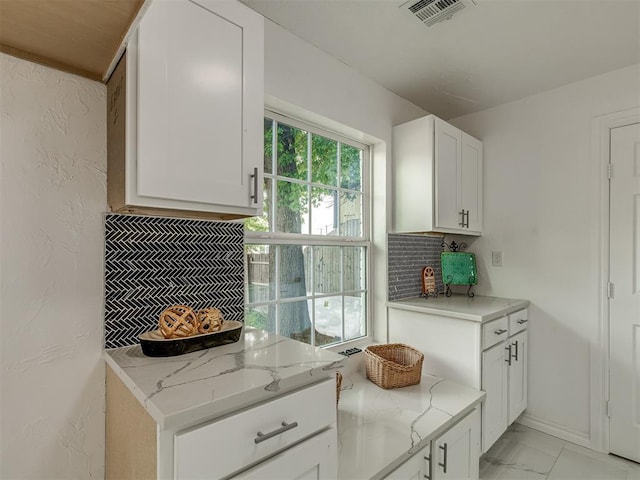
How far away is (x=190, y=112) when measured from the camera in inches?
44.0

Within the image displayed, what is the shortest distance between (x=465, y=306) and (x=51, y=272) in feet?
6.97

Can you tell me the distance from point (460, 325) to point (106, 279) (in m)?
1.79

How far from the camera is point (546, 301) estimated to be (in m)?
2.48

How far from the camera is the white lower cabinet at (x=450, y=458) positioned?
1.35m

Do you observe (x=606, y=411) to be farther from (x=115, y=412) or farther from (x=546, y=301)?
(x=115, y=412)

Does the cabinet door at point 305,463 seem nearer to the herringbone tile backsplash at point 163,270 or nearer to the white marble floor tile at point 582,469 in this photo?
the herringbone tile backsplash at point 163,270

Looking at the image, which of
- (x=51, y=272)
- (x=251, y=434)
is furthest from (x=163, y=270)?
(x=251, y=434)

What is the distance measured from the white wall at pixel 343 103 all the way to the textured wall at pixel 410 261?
0.08 meters

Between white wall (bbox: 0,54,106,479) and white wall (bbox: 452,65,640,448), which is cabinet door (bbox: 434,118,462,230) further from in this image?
white wall (bbox: 0,54,106,479)

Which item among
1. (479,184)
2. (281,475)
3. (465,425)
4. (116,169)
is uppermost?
(479,184)

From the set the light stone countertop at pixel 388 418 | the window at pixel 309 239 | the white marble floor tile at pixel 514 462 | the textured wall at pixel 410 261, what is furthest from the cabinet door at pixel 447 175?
the white marble floor tile at pixel 514 462

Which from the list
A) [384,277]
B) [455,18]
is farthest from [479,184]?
[455,18]

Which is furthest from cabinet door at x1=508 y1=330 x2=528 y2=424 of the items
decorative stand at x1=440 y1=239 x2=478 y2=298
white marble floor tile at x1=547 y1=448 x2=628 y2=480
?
decorative stand at x1=440 y1=239 x2=478 y2=298

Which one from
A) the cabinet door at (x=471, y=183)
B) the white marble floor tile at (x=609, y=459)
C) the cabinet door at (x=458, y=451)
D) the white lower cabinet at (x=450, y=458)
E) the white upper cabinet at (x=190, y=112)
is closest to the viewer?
the white upper cabinet at (x=190, y=112)
